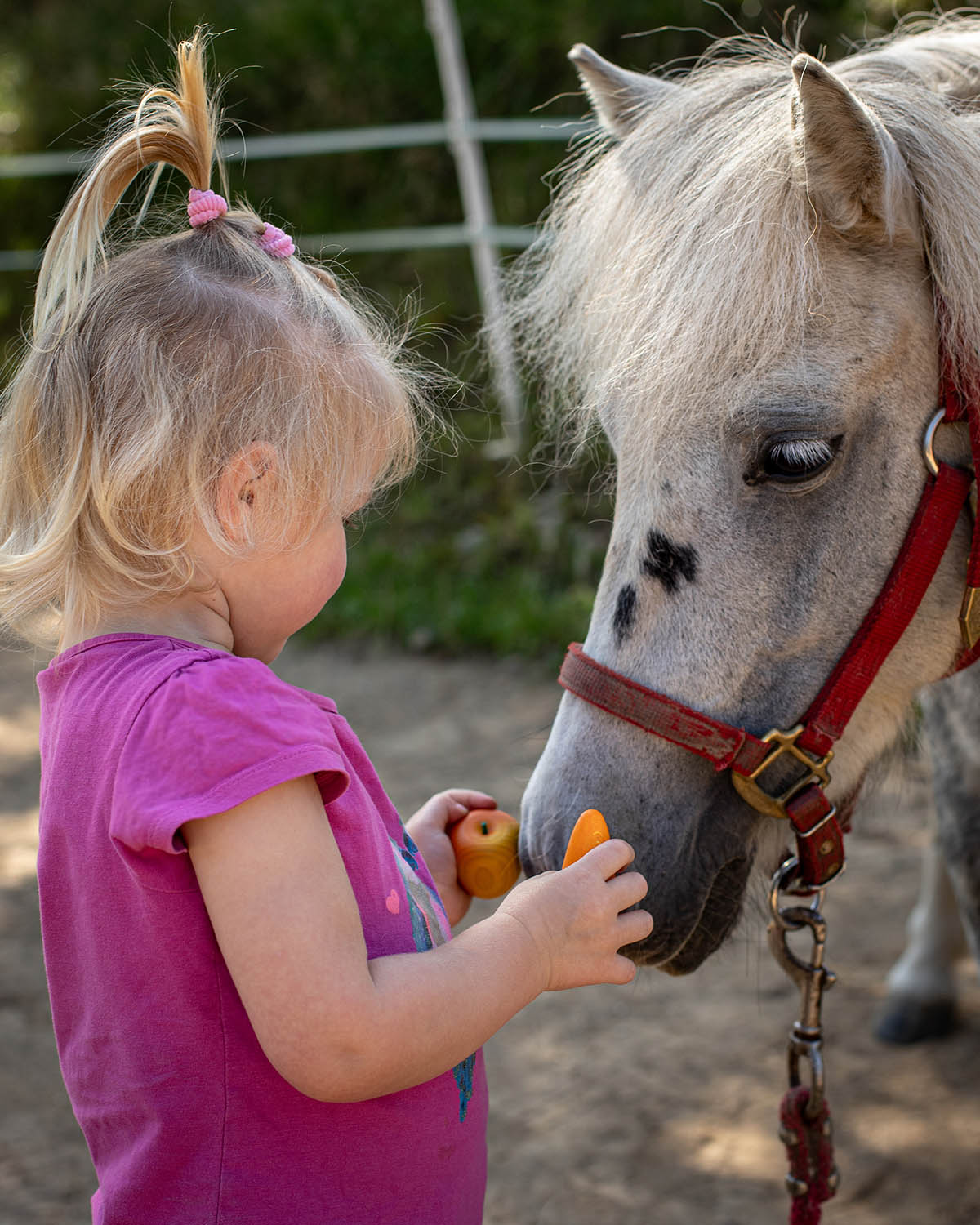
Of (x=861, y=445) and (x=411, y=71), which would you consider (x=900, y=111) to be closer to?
(x=861, y=445)

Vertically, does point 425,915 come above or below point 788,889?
above

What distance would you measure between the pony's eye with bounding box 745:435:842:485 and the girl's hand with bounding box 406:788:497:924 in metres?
0.52

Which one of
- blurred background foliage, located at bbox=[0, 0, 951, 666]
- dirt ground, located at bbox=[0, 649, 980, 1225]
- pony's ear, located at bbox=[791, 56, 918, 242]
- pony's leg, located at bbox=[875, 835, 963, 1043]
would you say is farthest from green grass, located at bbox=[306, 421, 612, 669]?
pony's ear, located at bbox=[791, 56, 918, 242]

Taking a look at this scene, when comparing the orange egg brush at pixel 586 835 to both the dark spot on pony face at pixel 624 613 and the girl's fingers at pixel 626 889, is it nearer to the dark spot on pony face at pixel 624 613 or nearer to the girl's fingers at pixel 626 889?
the girl's fingers at pixel 626 889

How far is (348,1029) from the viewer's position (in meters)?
0.87

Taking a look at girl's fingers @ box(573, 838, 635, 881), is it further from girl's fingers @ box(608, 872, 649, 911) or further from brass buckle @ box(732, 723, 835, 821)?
brass buckle @ box(732, 723, 835, 821)

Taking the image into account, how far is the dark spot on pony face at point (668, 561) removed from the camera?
129 cm

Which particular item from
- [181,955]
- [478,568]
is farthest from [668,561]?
[478,568]

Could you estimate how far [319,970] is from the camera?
0.86 m

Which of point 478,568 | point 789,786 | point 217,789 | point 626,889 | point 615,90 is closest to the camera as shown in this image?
point 217,789

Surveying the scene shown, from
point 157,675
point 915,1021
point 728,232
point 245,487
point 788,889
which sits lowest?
point 915,1021

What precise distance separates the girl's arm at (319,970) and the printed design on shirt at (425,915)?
129mm

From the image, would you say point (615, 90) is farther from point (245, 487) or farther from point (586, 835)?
point (586, 835)

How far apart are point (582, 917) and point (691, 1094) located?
4.85ft
